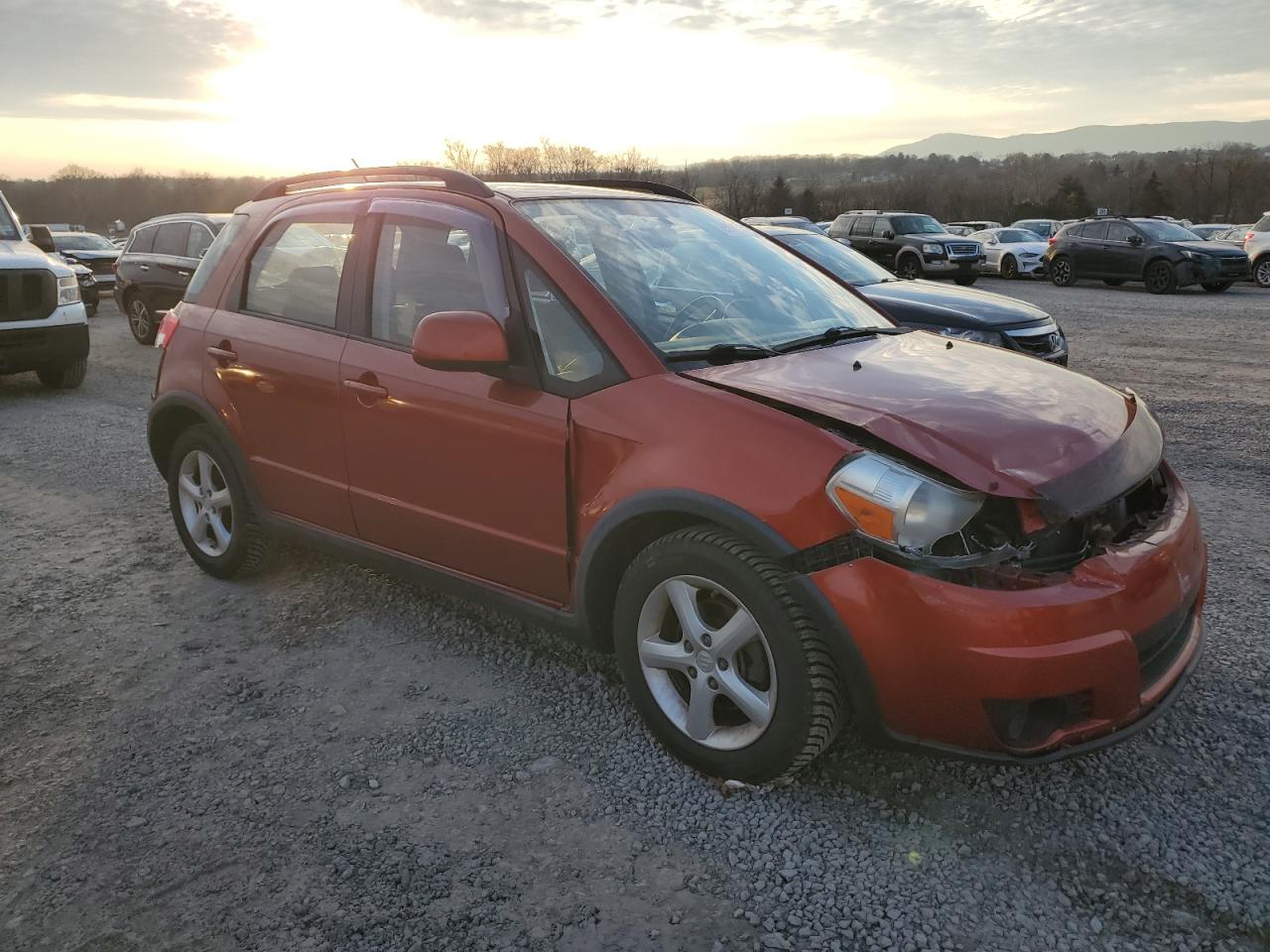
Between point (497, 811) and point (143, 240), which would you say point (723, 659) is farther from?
point (143, 240)

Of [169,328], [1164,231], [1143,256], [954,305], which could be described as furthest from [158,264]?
[1164,231]

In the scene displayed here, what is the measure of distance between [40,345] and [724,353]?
8934 mm

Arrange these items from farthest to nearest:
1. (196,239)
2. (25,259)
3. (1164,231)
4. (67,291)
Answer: (1164,231) → (196,239) → (67,291) → (25,259)

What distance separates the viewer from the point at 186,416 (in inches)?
173

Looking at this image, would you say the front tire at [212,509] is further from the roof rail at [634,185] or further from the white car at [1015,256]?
the white car at [1015,256]

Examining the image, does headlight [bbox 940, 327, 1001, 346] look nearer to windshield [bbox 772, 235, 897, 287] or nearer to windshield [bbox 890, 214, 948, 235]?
windshield [bbox 772, 235, 897, 287]

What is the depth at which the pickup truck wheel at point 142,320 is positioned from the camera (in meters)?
13.5

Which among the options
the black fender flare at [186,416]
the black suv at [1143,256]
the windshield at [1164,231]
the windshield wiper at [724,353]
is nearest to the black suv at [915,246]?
the black suv at [1143,256]

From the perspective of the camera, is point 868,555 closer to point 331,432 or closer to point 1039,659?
point 1039,659

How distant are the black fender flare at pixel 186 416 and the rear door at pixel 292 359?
0.18 feet

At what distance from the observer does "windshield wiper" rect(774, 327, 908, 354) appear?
321 centimetres

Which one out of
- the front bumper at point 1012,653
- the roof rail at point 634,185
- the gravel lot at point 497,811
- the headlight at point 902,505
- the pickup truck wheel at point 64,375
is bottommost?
the gravel lot at point 497,811

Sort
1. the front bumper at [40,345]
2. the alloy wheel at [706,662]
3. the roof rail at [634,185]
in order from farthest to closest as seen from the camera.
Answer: the front bumper at [40,345] < the roof rail at [634,185] < the alloy wheel at [706,662]

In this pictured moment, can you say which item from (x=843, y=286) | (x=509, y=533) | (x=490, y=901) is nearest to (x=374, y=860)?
(x=490, y=901)
